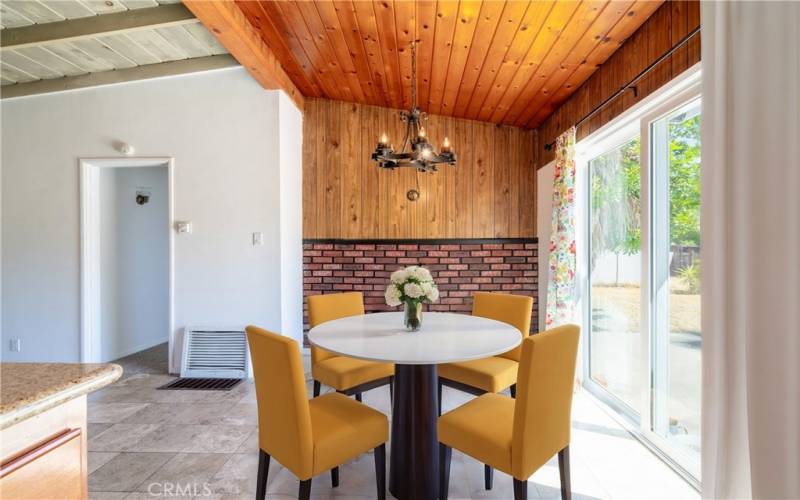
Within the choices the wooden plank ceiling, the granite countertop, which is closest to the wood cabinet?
the granite countertop

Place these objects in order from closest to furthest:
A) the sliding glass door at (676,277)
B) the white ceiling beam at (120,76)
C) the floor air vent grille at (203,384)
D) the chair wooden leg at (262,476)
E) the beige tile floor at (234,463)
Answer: the chair wooden leg at (262,476), the beige tile floor at (234,463), the sliding glass door at (676,277), the floor air vent grille at (203,384), the white ceiling beam at (120,76)

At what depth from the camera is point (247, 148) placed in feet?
10.8

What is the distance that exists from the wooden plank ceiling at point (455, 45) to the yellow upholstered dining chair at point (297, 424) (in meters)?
1.94

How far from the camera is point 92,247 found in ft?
11.1

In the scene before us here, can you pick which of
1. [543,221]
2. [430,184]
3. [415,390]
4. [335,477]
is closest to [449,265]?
[430,184]

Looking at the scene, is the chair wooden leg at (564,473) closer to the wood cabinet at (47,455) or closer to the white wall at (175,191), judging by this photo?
the wood cabinet at (47,455)

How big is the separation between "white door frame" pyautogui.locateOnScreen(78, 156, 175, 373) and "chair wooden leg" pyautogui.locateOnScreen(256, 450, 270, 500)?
2.29 meters

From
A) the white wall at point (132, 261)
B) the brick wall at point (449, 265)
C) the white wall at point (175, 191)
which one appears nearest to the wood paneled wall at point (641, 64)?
the brick wall at point (449, 265)

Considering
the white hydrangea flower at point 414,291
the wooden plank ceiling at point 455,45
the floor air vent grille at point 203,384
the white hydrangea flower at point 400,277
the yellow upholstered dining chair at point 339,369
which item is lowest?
the floor air vent grille at point 203,384

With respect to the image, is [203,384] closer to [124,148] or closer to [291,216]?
[291,216]

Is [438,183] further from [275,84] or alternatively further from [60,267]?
[60,267]

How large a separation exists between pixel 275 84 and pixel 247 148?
610 mm

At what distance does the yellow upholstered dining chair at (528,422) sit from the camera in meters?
1.33

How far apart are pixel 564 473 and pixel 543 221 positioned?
2416mm
